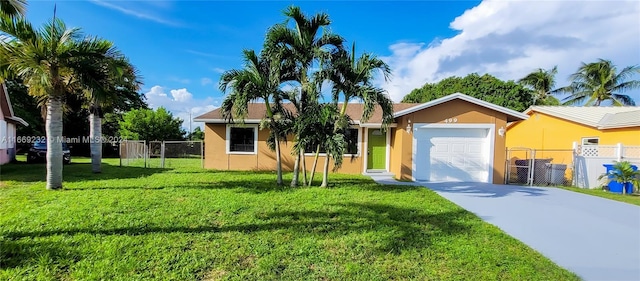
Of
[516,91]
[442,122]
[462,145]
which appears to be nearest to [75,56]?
[442,122]

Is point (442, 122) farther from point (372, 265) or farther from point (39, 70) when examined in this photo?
point (39, 70)

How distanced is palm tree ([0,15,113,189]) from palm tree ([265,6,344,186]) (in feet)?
15.7

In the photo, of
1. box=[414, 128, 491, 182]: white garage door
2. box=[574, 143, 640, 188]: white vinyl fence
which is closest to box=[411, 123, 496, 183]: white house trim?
box=[414, 128, 491, 182]: white garage door

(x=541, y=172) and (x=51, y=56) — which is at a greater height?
(x=51, y=56)

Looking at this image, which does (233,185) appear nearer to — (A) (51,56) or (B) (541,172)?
(A) (51,56)

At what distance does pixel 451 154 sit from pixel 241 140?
938 cm

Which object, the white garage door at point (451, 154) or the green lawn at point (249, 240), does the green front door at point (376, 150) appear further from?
the green lawn at point (249, 240)

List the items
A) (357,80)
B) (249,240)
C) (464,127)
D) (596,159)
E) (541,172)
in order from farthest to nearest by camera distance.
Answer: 1. (541,172)
2. (464,127)
3. (596,159)
4. (357,80)
5. (249,240)

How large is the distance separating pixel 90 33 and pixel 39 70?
5.15ft

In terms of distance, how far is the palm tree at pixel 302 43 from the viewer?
8016mm

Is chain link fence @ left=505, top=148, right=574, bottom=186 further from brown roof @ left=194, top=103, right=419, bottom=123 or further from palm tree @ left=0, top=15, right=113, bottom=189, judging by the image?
palm tree @ left=0, top=15, right=113, bottom=189

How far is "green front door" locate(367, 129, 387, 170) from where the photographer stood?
13.4 meters

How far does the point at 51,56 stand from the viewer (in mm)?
7227

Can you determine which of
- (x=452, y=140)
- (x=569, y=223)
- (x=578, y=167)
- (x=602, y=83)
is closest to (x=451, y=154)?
(x=452, y=140)
